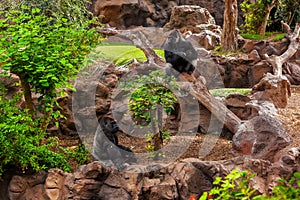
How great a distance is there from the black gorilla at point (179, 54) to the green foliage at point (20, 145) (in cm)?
228

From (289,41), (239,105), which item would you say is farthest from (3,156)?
(289,41)

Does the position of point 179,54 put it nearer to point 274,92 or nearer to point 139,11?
point 274,92

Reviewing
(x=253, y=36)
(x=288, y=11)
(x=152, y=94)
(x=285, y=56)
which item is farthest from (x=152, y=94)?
(x=288, y=11)

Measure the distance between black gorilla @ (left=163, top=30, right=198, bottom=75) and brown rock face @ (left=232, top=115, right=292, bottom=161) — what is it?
1478mm

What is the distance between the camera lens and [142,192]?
346cm

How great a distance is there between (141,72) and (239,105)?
1.72 metres

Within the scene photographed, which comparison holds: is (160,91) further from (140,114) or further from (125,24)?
(125,24)

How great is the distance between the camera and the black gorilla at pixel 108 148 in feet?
13.6

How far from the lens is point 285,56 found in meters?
9.41

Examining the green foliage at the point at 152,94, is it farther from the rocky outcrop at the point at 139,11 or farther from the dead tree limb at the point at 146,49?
the rocky outcrop at the point at 139,11

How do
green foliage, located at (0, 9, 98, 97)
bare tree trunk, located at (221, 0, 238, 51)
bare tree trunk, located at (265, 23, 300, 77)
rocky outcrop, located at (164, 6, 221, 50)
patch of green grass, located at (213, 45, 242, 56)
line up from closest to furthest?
green foliage, located at (0, 9, 98, 97), bare tree trunk, located at (265, 23, 300, 77), bare tree trunk, located at (221, 0, 238, 51), patch of green grass, located at (213, 45, 242, 56), rocky outcrop, located at (164, 6, 221, 50)

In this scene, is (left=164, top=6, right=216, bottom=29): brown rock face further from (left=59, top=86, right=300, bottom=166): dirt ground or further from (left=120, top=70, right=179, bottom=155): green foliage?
(left=120, top=70, right=179, bottom=155): green foliage

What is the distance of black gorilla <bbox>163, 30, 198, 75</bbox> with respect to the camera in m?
5.44

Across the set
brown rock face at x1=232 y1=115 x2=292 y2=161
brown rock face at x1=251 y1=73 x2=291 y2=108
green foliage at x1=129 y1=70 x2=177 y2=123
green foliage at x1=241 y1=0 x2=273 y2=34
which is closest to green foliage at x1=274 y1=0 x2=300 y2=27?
green foliage at x1=241 y1=0 x2=273 y2=34
